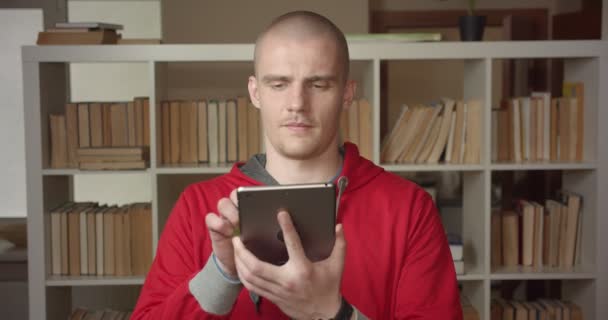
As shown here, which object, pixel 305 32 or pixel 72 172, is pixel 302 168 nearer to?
pixel 305 32

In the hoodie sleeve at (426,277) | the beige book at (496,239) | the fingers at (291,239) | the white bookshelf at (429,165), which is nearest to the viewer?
the fingers at (291,239)

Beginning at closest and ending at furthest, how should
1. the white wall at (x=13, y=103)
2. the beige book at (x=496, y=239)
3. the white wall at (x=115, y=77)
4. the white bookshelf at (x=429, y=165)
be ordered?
the white bookshelf at (x=429, y=165)
the beige book at (x=496, y=239)
the white wall at (x=13, y=103)
the white wall at (x=115, y=77)

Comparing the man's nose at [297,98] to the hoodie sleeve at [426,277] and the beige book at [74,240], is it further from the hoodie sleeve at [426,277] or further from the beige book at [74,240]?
the beige book at [74,240]

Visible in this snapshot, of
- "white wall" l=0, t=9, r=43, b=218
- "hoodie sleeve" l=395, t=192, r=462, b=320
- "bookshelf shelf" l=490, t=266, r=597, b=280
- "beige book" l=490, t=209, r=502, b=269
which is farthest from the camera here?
"white wall" l=0, t=9, r=43, b=218

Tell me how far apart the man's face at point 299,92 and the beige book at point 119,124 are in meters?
1.52

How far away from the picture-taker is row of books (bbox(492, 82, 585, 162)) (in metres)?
2.97

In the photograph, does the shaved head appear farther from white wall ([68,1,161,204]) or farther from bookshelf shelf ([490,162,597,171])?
white wall ([68,1,161,204])

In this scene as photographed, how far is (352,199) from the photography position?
1675 mm

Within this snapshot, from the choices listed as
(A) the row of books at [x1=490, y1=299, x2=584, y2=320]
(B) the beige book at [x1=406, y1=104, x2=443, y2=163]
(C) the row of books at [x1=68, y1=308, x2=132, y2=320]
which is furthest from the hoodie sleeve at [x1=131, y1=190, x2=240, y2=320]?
(A) the row of books at [x1=490, y1=299, x2=584, y2=320]

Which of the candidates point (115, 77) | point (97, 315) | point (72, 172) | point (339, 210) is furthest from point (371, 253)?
point (115, 77)

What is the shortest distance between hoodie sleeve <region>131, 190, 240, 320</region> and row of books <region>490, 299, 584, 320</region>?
1.85 m

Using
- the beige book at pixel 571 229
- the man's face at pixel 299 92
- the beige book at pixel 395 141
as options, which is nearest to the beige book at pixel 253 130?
the beige book at pixel 395 141

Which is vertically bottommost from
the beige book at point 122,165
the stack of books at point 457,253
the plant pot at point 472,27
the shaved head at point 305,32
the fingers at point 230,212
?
the stack of books at point 457,253

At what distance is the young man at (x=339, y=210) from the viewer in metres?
1.49
